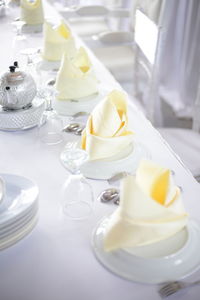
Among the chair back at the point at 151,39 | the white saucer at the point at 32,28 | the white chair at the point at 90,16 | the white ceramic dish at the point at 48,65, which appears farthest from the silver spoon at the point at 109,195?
the white chair at the point at 90,16

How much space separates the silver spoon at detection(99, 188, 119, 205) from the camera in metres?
0.90

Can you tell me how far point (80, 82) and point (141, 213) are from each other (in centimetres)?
67

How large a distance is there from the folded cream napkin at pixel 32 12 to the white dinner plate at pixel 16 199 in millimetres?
1423

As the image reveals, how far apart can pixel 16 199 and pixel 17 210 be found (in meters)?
0.05

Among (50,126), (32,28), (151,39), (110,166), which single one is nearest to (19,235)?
(110,166)

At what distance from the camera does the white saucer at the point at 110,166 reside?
0.96 m

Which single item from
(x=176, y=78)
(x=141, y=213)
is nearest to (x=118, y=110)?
(x=141, y=213)

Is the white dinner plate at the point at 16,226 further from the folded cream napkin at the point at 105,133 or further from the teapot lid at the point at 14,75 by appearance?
the teapot lid at the point at 14,75

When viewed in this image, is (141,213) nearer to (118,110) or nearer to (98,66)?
(118,110)

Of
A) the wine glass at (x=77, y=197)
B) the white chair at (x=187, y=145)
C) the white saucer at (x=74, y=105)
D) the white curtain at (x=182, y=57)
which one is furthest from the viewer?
the white curtain at (x=182, y=57)

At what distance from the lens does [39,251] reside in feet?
2.53

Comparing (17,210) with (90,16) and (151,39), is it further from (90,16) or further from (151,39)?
(90,16)

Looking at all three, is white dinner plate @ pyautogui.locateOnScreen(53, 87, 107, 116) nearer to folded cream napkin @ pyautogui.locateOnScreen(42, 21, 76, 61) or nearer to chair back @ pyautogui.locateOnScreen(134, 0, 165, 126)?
folded cream napkin @ pyautogui.locateOnScreen(42, 21, 76, 61)

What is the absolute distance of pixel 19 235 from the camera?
0.78 metres
